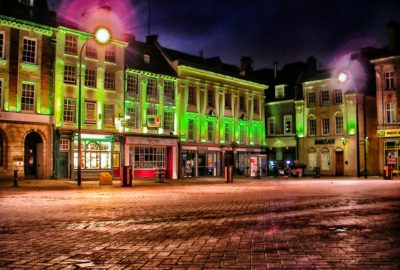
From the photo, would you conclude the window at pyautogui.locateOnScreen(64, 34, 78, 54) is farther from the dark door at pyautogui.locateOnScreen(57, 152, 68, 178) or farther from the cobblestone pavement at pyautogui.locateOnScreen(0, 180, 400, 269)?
the cobblestone pavement at pyautogui.locateOnScreen(0, 180, 400, 269)

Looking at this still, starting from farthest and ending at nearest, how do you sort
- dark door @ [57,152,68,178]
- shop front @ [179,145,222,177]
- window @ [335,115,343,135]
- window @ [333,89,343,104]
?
window @ [333,89,343,104] → window @ [335,115,343,135] → shop front @ [179,145,222,177] → dark door @ [57,152,68,178]

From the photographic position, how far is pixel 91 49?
123 ft

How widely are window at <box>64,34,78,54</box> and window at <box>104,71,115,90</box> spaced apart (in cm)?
341

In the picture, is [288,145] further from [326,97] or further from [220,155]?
[220,155]

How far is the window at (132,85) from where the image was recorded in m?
40.2

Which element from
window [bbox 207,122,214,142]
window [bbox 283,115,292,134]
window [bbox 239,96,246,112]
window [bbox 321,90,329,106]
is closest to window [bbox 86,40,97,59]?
window [bbox 207,122,214,142]

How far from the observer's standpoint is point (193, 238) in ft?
26.8

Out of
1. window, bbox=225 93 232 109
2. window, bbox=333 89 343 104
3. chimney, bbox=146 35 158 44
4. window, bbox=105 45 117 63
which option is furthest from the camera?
window, bbox=333 89 343 104

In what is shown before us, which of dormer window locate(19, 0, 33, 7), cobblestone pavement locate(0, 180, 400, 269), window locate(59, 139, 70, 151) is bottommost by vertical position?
cobblestone pavement locate(0, 180, 400, 269)

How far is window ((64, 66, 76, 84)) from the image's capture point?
35656mm

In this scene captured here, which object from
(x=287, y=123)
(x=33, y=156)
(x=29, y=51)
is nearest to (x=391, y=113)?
(x=287, y=123)

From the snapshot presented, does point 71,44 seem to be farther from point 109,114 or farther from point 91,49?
point 109,114

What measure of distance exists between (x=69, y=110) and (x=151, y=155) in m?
9.35

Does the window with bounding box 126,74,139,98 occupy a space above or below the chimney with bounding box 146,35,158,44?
below
